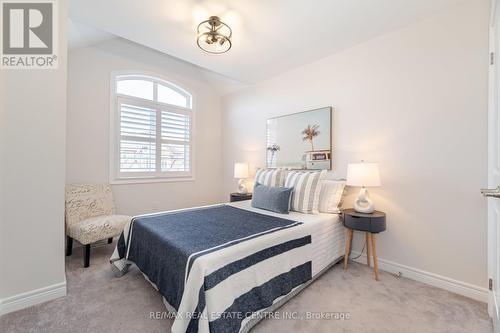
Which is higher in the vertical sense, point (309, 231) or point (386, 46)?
point (386, 46)

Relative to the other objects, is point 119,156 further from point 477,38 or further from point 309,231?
point 477,38

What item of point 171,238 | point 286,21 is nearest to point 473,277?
point 171,238

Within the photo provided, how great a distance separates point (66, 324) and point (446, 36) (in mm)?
3935

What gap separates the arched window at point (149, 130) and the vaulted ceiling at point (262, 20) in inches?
44.2

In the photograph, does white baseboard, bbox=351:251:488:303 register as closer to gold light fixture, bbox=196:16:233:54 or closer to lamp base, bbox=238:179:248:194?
lamp base, bbox=238:179:248:194

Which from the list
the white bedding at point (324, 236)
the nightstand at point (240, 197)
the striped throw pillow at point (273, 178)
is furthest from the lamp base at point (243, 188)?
the white bedding at point (324, 236)

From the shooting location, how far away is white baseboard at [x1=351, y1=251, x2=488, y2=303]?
1.83m

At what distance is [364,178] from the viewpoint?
2152mm

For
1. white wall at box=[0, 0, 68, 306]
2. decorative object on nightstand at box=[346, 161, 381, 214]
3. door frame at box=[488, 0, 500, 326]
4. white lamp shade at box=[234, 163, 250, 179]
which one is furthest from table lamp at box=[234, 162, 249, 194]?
door frame at box=[488, 0, 500, 326]

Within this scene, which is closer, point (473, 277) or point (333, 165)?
point (473, 277)

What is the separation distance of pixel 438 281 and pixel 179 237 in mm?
2412

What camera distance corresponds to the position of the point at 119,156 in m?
3.33
